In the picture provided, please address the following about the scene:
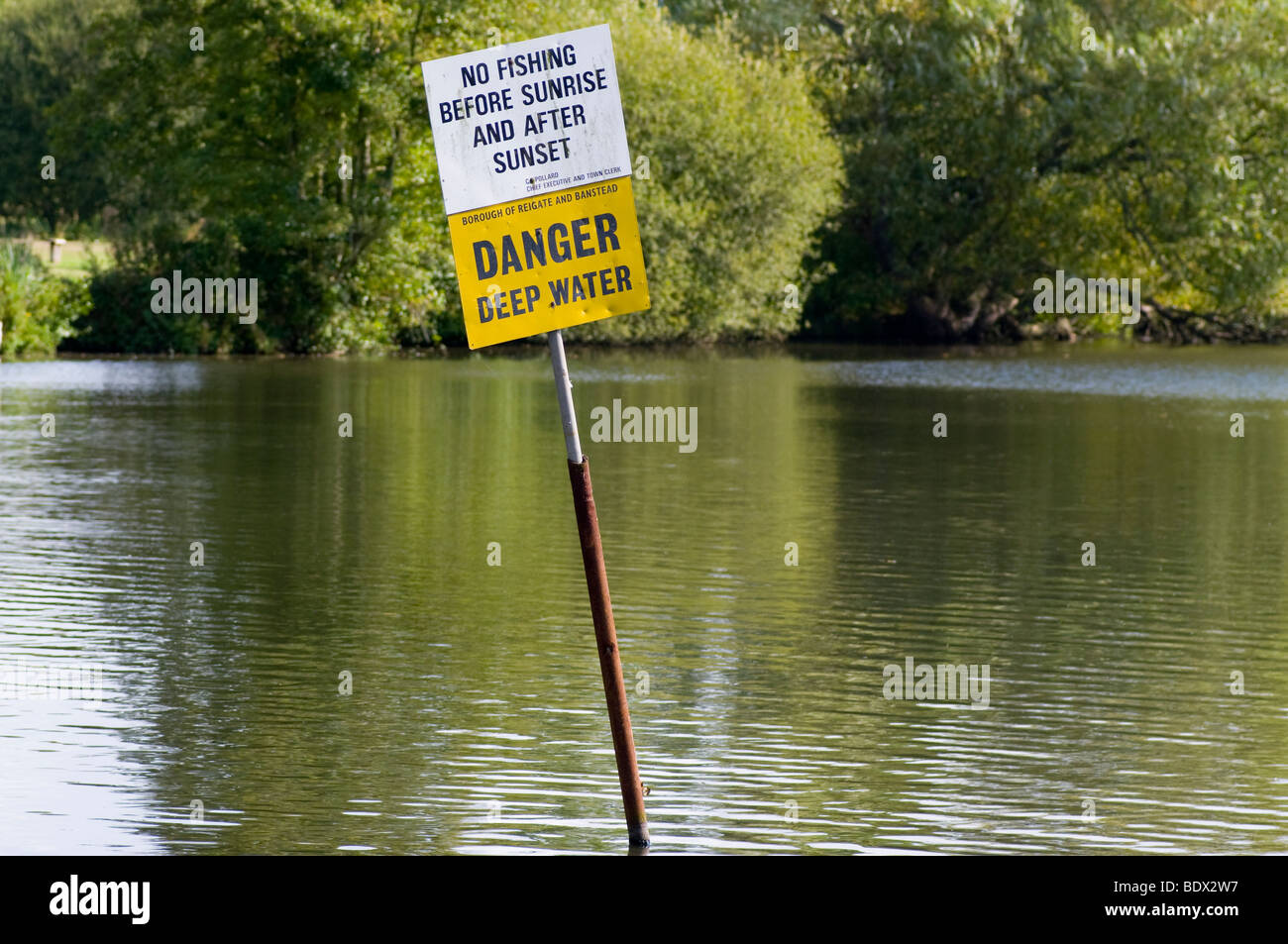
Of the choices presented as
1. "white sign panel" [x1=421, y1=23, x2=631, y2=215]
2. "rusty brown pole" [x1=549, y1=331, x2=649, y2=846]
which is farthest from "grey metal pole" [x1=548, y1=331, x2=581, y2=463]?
"white sign panel" [x1=421, y1=23, x2=631, y2=215]

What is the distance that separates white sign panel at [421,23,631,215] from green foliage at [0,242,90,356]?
4196 centimetres

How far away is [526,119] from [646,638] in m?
6.76

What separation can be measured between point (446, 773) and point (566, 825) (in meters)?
1.24

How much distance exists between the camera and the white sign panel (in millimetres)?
9570

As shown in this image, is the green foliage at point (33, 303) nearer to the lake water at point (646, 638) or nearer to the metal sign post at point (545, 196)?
the lake water at point (646, 638)

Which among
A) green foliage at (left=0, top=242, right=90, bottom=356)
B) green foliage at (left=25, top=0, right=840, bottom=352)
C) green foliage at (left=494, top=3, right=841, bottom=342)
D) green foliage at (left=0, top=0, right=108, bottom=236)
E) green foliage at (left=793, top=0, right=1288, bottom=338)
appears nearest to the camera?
green foliage at (left=0, top=242, right=90, bottom=356)

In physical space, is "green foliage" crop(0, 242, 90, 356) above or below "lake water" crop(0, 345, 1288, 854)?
above

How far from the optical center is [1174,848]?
391 inches

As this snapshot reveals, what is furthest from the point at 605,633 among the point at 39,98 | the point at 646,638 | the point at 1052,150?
the point at 39,98

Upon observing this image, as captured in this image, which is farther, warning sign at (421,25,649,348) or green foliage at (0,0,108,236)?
green foliage at (0,0,108,236)

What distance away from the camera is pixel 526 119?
9648 millimetres

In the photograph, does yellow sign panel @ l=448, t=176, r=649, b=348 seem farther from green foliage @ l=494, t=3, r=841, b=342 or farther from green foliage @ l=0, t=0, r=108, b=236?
green foliage @ l=0, t=0, r=108, b=236

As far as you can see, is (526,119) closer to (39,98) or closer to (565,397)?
(565,397)

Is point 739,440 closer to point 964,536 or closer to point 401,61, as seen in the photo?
point 964,536
